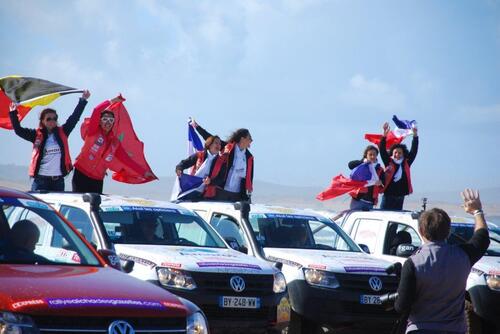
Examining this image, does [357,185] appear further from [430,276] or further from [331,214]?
[430,276]

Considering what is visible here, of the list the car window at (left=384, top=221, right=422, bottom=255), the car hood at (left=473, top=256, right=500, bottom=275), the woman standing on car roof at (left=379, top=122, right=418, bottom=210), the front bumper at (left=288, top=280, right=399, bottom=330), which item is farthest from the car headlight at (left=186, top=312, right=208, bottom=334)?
the woman standing on car roof at (left=379, top=122, right=418, bottom=210)

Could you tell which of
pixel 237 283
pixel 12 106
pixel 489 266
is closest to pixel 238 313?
pixel 237 283

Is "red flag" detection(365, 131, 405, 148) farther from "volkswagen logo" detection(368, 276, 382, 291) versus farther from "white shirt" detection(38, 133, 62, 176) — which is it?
"volkswagen logo" detection(368, 276, 382, 291)

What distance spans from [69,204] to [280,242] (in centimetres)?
264

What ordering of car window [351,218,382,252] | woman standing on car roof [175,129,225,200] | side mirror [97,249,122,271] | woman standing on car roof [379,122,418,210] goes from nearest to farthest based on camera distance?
side mirror [97,249,122,271], car window [351,218,382,252], woman standing on car roof [175,129,225,200], woman standing on car roof [379,122,418,210]

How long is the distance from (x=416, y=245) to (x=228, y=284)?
3.88 metres

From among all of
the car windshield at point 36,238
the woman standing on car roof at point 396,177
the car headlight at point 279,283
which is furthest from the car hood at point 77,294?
the woman standing on car roof at point 396,177

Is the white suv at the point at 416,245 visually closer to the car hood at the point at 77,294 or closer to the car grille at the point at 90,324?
the car hood at the point at 77,294

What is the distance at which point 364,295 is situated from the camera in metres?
11.5

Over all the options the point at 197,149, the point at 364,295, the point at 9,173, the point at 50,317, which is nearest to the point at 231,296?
the point at 364,295

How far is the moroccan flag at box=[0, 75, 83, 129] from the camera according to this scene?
15430 millimetres

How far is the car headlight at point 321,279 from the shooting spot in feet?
37.4

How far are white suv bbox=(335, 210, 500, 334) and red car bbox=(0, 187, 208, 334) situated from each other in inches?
172

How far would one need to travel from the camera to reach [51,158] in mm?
14102
